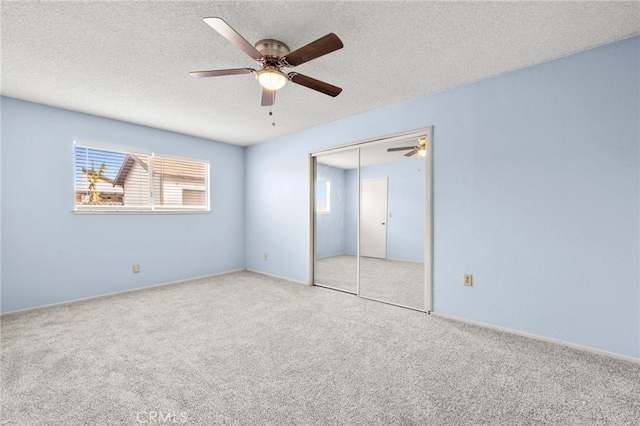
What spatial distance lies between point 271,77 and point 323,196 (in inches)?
94.7

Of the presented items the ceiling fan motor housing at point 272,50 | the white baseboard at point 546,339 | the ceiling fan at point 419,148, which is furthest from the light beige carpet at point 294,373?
the ceiling fan motor housing at point 272,50

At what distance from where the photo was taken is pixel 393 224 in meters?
3.75

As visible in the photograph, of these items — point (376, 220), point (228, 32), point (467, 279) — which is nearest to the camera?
point (228, 32)

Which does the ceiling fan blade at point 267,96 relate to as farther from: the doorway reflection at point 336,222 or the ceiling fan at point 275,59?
the doorway reflection at point 336,222

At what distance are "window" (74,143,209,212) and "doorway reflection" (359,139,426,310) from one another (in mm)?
2949

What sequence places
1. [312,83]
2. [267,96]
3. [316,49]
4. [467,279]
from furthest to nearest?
[467,279] → [267,96] → [312,83] → [316,49]

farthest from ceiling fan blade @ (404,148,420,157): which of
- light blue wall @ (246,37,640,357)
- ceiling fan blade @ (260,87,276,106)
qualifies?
ceiling fan blade @ (260,87,276,106)

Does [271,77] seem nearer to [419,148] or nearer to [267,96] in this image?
[267,96]

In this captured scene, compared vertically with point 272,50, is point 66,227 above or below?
below

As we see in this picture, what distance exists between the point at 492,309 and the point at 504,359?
637 millimetres

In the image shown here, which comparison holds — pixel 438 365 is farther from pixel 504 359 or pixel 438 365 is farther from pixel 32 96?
pixel 32 96

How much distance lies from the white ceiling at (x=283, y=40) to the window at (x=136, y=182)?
80 cm

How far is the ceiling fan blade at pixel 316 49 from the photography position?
1626 mm

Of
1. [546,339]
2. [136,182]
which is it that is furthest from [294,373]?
[136,182]
